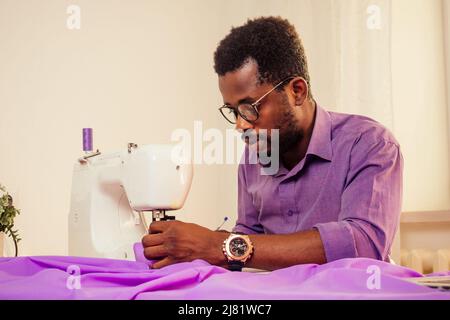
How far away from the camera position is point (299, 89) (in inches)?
65.3

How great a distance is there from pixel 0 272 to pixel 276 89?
85cm

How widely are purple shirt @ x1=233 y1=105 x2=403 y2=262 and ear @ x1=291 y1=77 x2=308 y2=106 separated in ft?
0.22

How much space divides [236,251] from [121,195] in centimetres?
55

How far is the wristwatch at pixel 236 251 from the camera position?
1.25 meters

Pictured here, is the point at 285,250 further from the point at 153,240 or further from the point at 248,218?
the point at 248,218

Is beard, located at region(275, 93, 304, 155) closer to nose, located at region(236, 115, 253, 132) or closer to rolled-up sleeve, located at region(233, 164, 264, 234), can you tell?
nose, located at region(236, 115, 253, 132)

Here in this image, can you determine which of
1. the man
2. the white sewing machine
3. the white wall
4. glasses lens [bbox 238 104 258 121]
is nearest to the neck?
the man

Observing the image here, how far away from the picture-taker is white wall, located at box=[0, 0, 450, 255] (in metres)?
2.37

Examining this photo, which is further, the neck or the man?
the neck

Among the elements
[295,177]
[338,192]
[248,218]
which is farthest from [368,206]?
[248,218]

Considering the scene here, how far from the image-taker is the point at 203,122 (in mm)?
3010

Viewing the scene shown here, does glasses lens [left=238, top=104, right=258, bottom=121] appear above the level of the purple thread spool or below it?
above

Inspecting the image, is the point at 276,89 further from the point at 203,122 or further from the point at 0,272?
the point at 203,122

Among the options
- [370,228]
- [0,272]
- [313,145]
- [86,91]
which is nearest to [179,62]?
[86,91]
